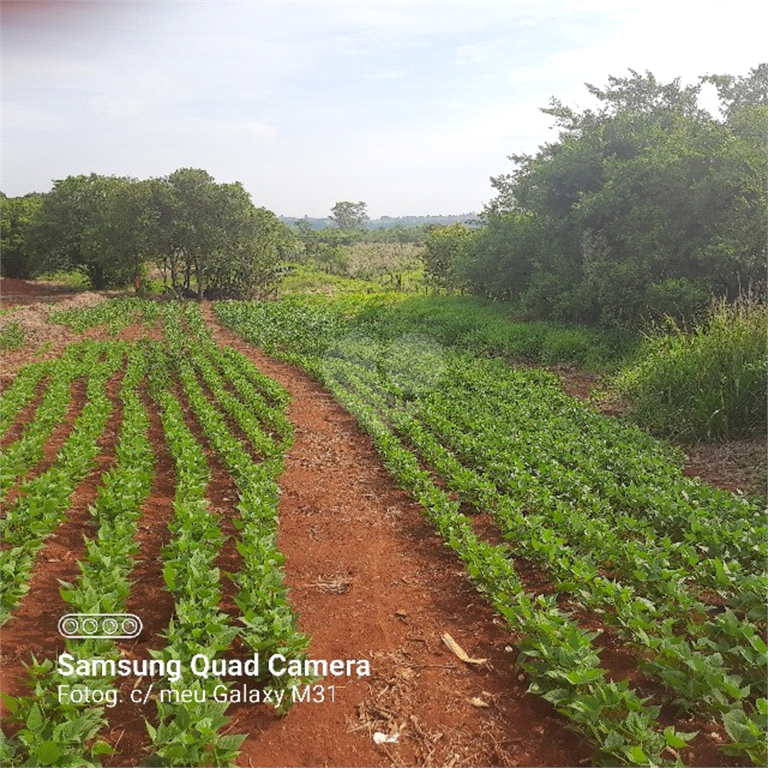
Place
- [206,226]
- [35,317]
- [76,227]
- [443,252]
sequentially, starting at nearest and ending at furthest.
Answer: [35,317] → [206,226] → [443,252] → [76,227]

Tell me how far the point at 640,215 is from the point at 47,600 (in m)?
14.3

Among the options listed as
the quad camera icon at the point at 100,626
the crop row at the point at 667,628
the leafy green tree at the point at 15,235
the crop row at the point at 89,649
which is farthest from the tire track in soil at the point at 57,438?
the leafy green tree at the point at 15,235

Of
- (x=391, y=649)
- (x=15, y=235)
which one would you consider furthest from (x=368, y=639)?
(x=15, y=235)

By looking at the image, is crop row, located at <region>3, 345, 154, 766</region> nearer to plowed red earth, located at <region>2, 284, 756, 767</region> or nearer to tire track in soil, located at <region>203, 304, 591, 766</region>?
plowed red earth, located at <region>2, 284, 756, 767</region>

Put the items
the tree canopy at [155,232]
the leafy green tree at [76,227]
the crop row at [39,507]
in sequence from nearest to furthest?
the crop row at [39,507] → the tree canopy at [155,232] → the leafy green tree at [76,227]

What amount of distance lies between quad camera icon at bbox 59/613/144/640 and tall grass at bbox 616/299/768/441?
7594mm

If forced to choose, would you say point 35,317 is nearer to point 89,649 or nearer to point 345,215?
point 89,649

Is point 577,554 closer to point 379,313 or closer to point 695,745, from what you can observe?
point 695,745

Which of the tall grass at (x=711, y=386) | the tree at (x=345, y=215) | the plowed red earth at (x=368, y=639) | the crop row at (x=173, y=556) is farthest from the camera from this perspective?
the tree at (x=345, y=215)

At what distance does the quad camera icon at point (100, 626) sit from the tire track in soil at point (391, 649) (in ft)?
3.58

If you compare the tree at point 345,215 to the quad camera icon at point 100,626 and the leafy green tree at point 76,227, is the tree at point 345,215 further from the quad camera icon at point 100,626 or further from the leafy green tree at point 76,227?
the quad camera icon at point 100,626

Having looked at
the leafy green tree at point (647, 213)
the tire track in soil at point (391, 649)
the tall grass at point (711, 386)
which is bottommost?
the tire track in soil at point (391, 649)

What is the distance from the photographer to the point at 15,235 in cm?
3041

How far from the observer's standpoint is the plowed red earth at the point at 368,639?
10.6 ft
